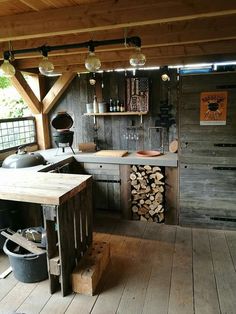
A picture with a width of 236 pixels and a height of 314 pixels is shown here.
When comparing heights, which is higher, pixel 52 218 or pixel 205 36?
pixel 205 36

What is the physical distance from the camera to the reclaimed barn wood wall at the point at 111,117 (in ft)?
13.2

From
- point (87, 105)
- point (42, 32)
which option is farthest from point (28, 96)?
point (42, 32)

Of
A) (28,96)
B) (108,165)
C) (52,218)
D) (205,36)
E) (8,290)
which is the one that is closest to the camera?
(52,218)

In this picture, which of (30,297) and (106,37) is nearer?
(30,297)

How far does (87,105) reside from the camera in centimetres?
422

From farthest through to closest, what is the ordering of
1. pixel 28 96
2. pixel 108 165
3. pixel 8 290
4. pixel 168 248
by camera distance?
1. pixel 28 96
2. pixel 108 165
3. pixel 168 248
4. pixel 8 290

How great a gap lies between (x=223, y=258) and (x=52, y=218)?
71.9 inches

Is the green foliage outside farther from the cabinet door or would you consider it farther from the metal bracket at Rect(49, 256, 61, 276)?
the metal bracket at Rect(49, 256, 61, 276)

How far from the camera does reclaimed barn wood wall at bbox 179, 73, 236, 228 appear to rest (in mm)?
3090

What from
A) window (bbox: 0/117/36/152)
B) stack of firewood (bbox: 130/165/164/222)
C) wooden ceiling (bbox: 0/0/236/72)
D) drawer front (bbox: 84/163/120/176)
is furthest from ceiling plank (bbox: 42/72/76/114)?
stack of firewood (bbox: 130/165/164/222)

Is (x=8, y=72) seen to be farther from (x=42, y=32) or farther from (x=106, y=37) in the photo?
(x=106, y=37)

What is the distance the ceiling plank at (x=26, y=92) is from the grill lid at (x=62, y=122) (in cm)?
47

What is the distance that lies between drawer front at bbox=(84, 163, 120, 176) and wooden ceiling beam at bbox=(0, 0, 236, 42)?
1.96 meters

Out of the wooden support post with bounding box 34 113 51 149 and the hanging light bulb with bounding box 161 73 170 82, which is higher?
the hanging light bulb with bounding box 161 73 170 82
